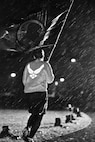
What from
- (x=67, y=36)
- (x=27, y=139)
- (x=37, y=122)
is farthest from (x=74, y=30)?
(x=27, y=139)

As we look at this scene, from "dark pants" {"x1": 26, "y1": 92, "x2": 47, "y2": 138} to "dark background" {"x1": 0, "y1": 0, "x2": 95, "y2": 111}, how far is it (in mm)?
73

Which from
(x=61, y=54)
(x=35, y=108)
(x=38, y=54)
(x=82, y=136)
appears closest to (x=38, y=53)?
(x=38, y=54)

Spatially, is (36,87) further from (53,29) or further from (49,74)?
(53,29)

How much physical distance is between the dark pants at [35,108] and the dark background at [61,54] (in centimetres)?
7

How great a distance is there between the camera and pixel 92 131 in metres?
2.42

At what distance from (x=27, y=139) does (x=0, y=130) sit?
0.93 ft

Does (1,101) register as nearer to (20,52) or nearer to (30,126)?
(30,126)

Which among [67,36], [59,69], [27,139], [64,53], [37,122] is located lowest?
[27,139]

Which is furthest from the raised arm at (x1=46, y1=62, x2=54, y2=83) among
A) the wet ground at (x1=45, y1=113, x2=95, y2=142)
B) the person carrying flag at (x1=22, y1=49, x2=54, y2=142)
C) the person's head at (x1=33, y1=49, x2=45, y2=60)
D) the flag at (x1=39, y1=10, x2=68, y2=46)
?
the wet ground at (x1=45, y1=113, x2=95, y2=142)

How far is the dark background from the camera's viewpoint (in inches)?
A: 97.5

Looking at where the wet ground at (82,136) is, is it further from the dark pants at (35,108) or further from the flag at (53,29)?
the flag at (53,29)

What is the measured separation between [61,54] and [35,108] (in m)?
0.63

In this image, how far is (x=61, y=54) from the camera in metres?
2.54

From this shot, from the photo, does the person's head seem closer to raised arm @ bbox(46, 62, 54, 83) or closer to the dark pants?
raised arm @ bbox(46, 62, 54, 83)
